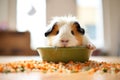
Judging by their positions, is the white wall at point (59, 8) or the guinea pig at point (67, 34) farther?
the white wall at point (59, 8)

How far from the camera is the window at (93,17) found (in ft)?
17.2

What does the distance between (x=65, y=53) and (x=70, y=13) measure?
3856 mm

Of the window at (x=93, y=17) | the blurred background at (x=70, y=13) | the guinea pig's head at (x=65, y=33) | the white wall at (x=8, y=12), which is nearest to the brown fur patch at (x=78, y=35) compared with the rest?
the guinea pig's head at (x=65, y=33)

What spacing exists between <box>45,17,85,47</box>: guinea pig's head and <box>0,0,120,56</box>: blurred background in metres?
3.31

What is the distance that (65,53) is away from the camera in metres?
1.31

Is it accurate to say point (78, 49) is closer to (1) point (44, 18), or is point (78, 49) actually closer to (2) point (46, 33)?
(2) point (46, 33)

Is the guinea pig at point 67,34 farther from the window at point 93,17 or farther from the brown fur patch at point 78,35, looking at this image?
the window at point 93,17

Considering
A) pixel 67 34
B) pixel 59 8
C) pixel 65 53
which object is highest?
pixel 59 8

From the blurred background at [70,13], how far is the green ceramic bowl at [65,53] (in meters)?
3.35

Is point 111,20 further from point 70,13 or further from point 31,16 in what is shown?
point 31,16

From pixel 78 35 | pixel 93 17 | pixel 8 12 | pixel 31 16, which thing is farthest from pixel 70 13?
pixel 78 35

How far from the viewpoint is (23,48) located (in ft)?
13.7

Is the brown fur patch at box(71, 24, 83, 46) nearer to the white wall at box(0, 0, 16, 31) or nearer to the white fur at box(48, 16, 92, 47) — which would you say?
the white fur at box(48, 16, 92, 47)

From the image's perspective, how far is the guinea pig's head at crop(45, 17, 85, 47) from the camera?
1.29 m
